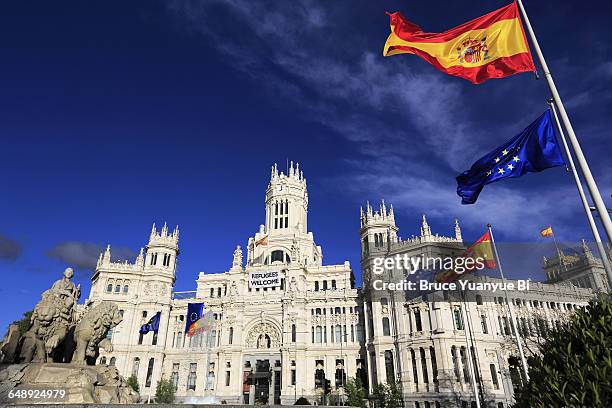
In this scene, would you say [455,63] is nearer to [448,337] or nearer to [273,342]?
[448,337]

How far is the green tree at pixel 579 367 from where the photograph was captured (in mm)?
7672

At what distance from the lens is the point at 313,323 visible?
6850cm

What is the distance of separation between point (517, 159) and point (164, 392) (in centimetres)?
6446

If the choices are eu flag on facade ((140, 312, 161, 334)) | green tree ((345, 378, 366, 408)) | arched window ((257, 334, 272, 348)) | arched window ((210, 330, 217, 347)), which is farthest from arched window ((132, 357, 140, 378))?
green tree ((345, 378, 366, 408))

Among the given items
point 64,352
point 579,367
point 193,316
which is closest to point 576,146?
point 579,367

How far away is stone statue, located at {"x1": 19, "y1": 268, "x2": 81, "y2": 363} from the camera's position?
57.1ft

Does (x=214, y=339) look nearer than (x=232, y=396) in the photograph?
No

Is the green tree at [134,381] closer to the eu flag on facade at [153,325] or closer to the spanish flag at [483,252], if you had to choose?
the eu flag on facade at [153,325]

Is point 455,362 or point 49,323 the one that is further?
point 455,362

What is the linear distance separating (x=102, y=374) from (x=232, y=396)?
52.9 m

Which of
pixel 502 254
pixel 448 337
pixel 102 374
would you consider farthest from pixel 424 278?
pixel 102 374

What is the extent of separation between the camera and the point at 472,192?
55.3ft

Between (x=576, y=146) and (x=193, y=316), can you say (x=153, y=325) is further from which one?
(x=576, y=146)

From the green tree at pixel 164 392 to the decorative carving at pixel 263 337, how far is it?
1388 centimetres
